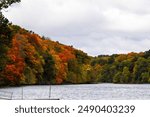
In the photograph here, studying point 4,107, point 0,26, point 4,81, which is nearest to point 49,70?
point 4,81

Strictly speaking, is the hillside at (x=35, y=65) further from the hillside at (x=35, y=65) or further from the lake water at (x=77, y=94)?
the lake water at (x=77, y=94)

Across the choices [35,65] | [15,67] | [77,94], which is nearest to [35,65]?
[35,65]

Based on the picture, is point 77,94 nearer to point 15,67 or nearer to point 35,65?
point 15,67

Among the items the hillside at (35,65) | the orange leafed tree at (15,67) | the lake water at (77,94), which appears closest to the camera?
the lake water at (77,94)

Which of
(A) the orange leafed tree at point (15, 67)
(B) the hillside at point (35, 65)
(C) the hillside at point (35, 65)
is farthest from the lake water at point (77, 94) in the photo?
(A) the orange leafed tree at point (15, 67)

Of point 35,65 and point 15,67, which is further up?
point 35,65

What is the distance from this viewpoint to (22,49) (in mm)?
141500

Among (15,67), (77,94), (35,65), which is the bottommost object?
(77,94)

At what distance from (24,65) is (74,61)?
5738 centimetres

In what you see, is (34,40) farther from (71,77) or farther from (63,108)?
(63,108)

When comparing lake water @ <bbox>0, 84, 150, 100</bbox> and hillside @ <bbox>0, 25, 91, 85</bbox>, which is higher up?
hillside @ <bbox>0, 25, 91, 85</bbox>

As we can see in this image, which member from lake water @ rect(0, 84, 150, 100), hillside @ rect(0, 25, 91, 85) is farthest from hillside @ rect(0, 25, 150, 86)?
lake water @ rect(0, 84, 150, 100)

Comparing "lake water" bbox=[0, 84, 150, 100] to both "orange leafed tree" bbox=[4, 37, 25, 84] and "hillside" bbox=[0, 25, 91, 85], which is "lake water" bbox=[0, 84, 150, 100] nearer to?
"hillside" bbox=[0, 25, 91, 85]

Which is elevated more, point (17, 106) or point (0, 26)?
point (0, 26)
